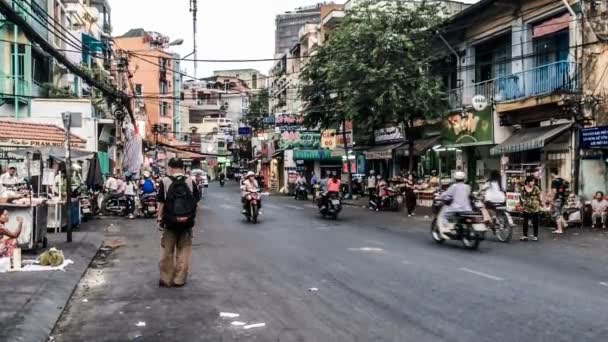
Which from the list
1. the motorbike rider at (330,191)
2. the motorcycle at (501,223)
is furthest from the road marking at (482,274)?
the motorbike rider at (330,191)

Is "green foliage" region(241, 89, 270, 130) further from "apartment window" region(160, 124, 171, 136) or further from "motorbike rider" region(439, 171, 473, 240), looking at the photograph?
"motorbike rider" region(439, 171, 473, 240)

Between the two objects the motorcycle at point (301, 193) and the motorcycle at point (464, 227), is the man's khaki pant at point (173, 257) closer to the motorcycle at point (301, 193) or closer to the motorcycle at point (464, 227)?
the motorcycle at point (464, 227)

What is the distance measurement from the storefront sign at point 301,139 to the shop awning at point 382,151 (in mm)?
10601

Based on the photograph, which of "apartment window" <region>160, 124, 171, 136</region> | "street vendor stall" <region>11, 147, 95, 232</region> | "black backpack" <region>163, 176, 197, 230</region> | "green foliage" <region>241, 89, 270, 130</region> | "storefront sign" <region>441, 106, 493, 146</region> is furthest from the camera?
"apartment window" <region>160, 124, 171, 136</region>

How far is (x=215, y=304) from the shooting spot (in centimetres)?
830

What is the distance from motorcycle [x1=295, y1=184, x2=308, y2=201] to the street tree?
12475 mm

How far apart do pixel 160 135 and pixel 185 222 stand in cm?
7431

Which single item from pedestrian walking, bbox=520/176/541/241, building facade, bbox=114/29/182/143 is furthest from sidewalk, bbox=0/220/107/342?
building facade, bbox=114/29/182/143

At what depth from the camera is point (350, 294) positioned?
354 inches

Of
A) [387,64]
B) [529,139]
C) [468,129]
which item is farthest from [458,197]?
[468,129]

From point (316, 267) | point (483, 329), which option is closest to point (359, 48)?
point (316, 267)

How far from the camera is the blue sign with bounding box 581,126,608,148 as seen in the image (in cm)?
→ 2044

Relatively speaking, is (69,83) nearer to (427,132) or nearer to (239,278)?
(427,132)

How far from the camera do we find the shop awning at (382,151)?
36812 millimetres
